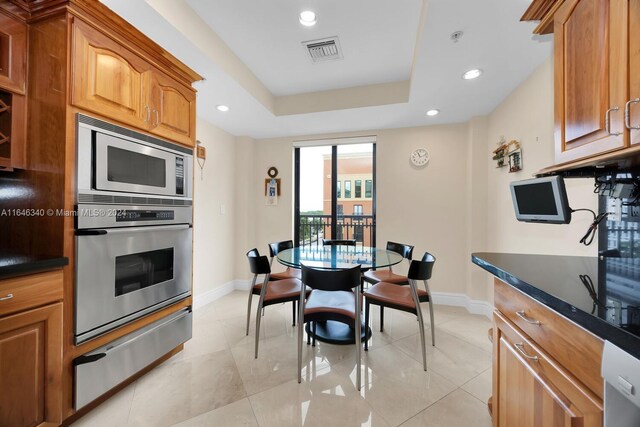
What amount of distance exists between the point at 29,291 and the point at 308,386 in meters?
1.60

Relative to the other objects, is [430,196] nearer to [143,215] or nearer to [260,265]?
[260,265]

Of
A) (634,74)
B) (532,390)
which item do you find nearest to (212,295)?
(532,390)

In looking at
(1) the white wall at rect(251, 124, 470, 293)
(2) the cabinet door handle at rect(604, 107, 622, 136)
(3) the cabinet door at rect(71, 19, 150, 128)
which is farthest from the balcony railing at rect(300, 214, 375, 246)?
(2) the cabinet door handle at rect(604, 107, 622, 136)

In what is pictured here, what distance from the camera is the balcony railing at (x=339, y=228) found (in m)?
3.93

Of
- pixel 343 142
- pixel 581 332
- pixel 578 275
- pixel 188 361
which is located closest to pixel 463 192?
pixel 343 142

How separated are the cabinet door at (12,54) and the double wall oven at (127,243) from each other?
37 cm

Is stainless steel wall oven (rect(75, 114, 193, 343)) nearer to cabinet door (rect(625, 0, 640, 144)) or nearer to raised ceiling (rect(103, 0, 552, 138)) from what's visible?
raised ceiling (rect(103, 0, 552, 138))

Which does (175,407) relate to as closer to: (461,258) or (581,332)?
(581,332)

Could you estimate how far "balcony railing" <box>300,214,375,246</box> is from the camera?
155 inches

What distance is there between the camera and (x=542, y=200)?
A: 3.99 feet

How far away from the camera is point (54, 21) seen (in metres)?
1.31

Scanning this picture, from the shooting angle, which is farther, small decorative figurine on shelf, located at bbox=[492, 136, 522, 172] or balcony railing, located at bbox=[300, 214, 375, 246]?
balcony railing, located at bbox=[300, 214, 375, 246]

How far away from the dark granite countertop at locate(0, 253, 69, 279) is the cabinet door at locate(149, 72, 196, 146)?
3.17ft

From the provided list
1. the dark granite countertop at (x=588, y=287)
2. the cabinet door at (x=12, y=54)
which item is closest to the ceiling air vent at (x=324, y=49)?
the cabinet door at (x=12, y=54)
